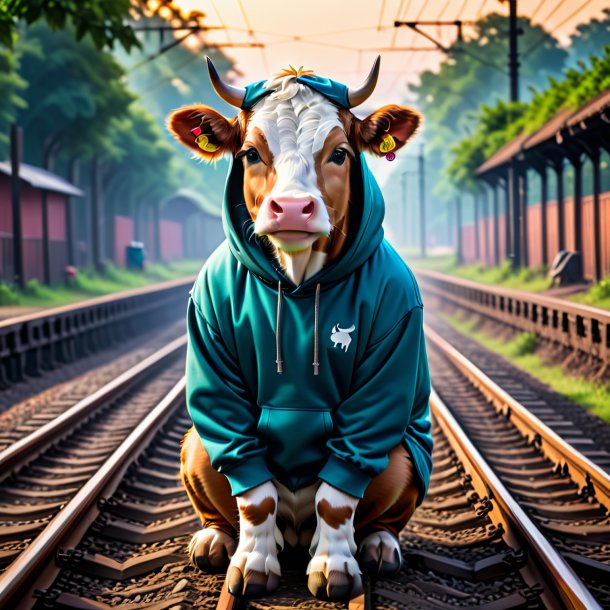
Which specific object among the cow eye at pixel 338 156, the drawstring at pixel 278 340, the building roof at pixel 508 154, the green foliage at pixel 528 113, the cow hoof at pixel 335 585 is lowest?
the cow hoof at pixel 335 585

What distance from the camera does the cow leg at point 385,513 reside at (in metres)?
4.36

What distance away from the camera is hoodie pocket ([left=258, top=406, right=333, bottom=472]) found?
4.25 metres

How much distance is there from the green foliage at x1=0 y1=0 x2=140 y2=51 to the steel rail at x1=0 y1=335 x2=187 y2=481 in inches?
142

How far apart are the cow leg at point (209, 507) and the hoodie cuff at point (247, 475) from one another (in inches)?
7.9

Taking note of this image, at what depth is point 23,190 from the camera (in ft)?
85.3

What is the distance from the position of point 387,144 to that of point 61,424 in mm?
5245

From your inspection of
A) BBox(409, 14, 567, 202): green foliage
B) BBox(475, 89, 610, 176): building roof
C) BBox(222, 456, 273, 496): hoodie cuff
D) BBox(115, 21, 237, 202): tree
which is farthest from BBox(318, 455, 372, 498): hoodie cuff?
BBox(115, 21, 237, 202): tree

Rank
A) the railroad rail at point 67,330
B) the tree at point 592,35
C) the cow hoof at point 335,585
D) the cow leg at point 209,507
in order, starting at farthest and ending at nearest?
the tree at point 592,35
the railroad rail at point 67,330
the cow leg at point 209,507
the cow hoof at point 335,585

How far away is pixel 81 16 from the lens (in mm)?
9992

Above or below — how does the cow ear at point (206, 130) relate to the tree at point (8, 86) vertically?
below

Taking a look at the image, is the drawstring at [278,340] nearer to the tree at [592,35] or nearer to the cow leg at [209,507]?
the cow leg at [209,507]

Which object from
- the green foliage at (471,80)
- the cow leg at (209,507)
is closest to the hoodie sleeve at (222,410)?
the cow leg at (209,507)

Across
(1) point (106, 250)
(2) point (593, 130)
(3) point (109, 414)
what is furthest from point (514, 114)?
(3) point (109, 414)

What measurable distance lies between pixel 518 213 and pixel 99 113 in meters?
13.7
